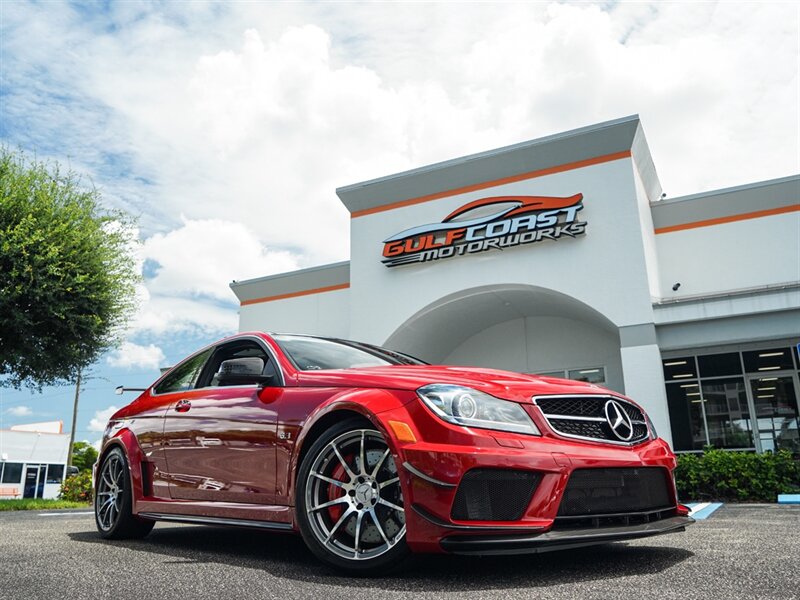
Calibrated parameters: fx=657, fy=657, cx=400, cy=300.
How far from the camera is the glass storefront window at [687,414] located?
15828 mm

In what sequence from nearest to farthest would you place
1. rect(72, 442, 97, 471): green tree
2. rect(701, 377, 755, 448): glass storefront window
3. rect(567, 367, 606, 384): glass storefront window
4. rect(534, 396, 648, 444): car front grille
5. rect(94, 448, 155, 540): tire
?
rect(534, 396, 648, 444): car front grille, rect(94, 448, 155, 540): tire, rect(701, 377, 755, 448): glass storefront window, rect(567, 367, 606, 384): glass storefront window, rect(72, 442, 97, 471): green tree

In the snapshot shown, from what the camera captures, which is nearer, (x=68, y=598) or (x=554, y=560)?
(x=68, y=598)

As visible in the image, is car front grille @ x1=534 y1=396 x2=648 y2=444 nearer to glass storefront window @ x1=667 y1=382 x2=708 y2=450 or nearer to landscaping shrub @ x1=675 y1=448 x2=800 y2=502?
landscaping shrub @ x1=675 y1=448 x2=800 y2=502

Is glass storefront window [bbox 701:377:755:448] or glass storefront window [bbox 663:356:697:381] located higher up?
glass storefront window [bbox 663:356:697:381]

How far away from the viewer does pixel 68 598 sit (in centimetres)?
267

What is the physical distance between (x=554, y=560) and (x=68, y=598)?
2.30 m

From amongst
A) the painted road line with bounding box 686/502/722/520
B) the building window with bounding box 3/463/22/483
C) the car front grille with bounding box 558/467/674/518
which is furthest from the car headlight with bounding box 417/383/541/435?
the building window with bounding box 3/463/22/483

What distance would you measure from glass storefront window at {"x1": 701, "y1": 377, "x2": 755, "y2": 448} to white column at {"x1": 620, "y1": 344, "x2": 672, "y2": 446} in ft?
11.1

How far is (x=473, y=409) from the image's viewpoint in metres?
3.11

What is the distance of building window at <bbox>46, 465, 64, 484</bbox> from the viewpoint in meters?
48.6

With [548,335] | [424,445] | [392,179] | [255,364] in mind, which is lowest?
[424,445]

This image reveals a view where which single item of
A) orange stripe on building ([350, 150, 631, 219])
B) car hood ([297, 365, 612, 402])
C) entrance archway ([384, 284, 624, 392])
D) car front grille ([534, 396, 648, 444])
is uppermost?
orange stripe on building ([350, 150, 631, 219])

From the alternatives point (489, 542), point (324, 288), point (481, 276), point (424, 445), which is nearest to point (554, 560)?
point (489, 542)

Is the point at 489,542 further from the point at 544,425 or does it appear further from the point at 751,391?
the point at 751,391
